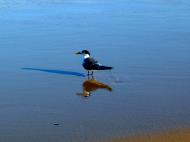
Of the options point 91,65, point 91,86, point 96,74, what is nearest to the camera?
point 91,86

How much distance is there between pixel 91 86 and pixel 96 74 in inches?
32.1

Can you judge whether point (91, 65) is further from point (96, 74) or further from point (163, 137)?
point (163, 137)

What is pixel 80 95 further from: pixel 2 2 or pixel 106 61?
pixel 2 2

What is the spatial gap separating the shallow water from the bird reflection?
8 cm

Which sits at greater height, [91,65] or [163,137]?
[91,65]

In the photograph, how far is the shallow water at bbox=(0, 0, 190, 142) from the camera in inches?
277

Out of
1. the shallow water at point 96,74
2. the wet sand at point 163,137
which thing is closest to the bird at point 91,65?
the shallow water at point 96,74

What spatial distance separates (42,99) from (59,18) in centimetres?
754

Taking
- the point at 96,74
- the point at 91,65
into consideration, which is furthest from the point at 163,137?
the point at 96,74

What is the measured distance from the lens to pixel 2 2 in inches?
743

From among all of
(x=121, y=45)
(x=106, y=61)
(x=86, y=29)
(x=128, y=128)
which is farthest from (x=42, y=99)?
(x=86, y=29)

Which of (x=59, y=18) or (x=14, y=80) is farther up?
(x=59, y=18)

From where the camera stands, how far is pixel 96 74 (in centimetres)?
970

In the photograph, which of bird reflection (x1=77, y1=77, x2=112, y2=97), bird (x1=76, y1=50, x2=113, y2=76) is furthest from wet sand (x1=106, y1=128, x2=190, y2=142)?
bird (x1=76, y1=50, x2=113, y2=76)
